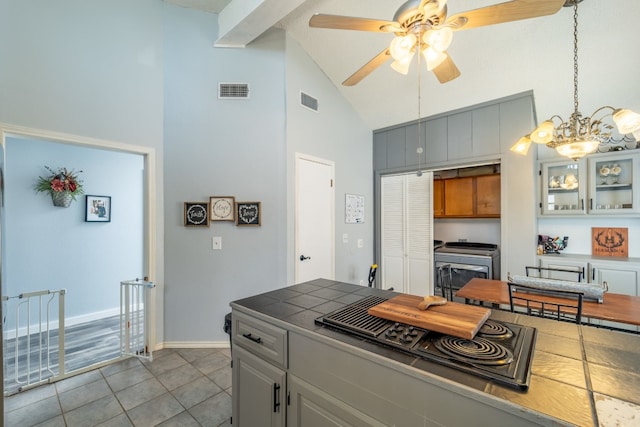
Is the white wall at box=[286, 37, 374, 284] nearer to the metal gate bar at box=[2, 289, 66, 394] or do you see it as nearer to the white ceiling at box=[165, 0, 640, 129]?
the white ceiling at box=[165, 0, 640, 129]

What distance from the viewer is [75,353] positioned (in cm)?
277

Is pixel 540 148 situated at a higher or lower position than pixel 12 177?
higher

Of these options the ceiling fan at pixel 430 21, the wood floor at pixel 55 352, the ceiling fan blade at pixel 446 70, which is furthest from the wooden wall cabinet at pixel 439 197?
the wood floor at pixel 55 352

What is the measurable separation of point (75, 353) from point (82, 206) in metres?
1.86

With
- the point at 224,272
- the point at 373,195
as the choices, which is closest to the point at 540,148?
the point at 373,195

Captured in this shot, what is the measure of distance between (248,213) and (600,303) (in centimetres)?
310

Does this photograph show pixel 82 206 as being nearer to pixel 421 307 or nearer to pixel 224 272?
pixel 224 272

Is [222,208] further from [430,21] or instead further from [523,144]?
[523,144]

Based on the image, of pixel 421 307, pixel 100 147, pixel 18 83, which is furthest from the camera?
pixel 100 147

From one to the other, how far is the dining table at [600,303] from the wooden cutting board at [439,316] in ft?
4.27

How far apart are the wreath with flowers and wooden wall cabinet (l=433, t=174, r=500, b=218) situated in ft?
17.2

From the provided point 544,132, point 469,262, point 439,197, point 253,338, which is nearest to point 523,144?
point 544,132

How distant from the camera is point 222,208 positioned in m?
2.84

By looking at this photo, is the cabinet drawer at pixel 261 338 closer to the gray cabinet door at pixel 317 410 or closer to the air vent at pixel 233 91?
the gray cabinet door at pixel 317 410
